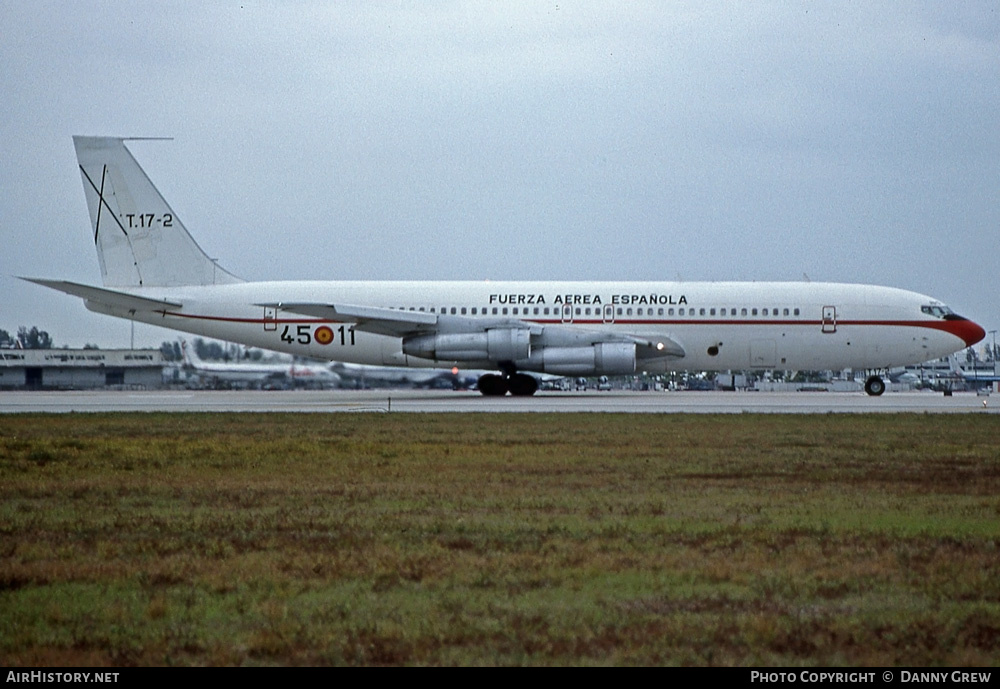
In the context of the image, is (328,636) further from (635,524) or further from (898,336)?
(898,336)

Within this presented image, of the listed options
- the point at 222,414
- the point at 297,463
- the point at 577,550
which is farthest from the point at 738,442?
the point at 222,414

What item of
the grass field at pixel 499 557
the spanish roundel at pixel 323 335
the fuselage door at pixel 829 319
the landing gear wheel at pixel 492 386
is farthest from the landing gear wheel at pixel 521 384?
the grass field at pixel 499 557

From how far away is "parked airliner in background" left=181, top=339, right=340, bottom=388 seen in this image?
6638cm

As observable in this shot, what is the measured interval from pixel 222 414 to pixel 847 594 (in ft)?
76.5

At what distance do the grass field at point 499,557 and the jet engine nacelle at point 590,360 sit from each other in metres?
20.7

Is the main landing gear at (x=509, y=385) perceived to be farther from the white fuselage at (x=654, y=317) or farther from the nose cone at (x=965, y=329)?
the nose cone at (x=965, y=329)

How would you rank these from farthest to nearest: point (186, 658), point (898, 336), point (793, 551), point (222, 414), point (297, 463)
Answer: point (898, 336) < point (222, 414) < point (297, 463) < point (793, 551) < point (186, 658)

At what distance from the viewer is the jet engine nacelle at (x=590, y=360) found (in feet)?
129

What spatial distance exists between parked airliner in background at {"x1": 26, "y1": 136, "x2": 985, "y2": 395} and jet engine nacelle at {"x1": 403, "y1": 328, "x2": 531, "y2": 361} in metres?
0.05

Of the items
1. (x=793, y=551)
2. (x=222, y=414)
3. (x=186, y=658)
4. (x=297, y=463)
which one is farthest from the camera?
(x=222, y=414)

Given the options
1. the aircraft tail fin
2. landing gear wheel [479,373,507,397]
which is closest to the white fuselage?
the aircraft tail fin

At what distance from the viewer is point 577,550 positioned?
9.71 metres
